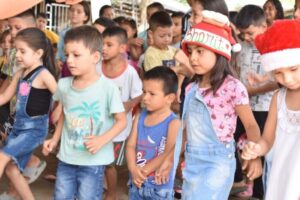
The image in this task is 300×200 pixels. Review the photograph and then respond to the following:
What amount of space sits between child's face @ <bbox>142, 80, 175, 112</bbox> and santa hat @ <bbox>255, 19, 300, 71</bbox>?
0.97m

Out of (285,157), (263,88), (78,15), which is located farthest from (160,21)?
(285,157)

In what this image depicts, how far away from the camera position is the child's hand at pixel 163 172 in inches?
115

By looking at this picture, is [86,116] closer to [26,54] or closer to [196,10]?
[26,54]

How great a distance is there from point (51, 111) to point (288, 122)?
2.12 m

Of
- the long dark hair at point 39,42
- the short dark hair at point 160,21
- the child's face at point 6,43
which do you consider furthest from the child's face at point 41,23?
the long dark hair at point 39,42

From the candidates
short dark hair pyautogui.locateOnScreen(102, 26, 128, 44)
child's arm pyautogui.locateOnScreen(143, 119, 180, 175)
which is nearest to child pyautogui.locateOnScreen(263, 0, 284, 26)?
short dark hair pyautogui.locateOnScreen(102, 26, 128, 44)

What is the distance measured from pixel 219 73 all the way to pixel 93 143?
2.85 feet

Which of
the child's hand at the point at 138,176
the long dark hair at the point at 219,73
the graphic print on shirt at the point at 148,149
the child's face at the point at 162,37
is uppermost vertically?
the child's face at the point at 162,37

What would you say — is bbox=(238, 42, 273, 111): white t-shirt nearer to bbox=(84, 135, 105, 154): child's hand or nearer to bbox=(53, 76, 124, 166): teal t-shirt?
bbox=(53, 76, 124, 166): teal t-shirt

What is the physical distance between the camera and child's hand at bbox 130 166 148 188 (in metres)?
3.00

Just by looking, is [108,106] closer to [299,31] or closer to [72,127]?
[72,127]

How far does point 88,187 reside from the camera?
3.13 meters

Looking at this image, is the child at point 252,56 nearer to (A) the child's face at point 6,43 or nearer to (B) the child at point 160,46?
(B) the child at point 160,46

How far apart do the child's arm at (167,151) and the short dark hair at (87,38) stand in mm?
705
